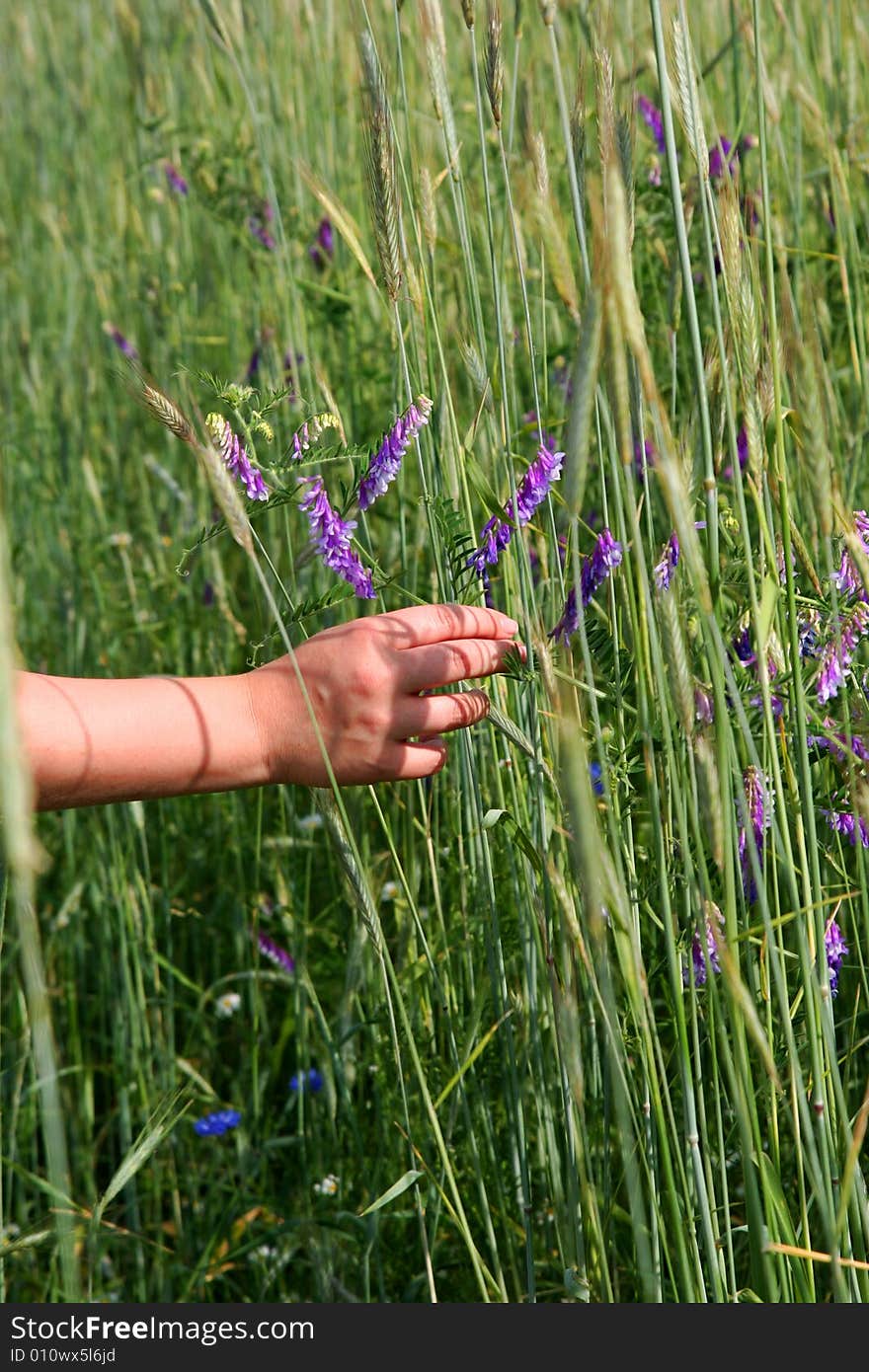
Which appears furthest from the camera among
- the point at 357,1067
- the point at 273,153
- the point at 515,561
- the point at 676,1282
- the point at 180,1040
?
the point at 273,153

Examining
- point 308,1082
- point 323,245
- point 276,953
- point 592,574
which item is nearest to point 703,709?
point 592,574

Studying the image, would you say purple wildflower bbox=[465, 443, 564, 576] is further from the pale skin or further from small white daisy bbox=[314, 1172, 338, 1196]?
small white daisy bbox=[314, 1172, 338, 1196]

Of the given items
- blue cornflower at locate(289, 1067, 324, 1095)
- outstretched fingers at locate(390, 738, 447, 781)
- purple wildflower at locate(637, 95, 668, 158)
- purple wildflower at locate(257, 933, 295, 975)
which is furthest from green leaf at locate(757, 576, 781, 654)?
purple wildflower at locate(637, 95, 668, 158)

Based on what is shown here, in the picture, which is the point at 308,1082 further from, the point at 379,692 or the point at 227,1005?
the point at 379,692

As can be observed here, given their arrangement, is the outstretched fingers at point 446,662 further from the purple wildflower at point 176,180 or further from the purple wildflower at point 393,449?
the purple wildflower at point 176,180

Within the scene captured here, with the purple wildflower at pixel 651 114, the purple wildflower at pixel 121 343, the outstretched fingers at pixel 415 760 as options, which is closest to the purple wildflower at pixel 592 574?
the outstretched fingers at pixel 415 760

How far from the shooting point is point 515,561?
0.88 m

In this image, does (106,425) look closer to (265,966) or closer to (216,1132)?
(265,966)

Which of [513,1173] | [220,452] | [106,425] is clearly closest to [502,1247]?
[513,1173]

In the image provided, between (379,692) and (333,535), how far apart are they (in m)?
0.10

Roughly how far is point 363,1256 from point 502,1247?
0.38 feet

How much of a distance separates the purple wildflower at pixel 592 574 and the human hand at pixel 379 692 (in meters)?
0.04

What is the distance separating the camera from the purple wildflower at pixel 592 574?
0.76m

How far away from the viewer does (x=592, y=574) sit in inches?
32.2
